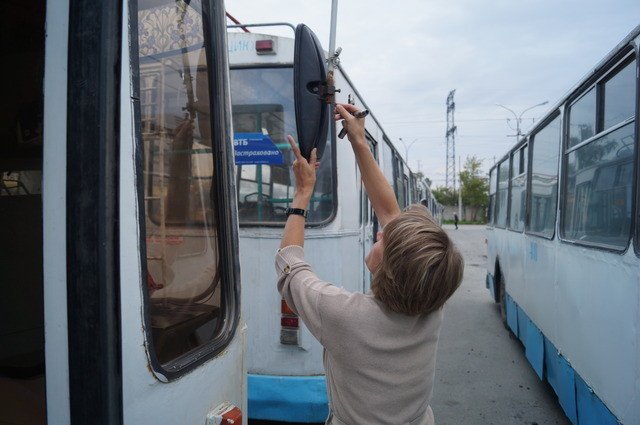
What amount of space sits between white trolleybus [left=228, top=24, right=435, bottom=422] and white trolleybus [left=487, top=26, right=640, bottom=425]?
5.45ft

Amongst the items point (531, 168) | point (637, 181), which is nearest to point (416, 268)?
point (637, 181)

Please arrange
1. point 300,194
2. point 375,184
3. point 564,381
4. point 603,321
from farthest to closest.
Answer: point 564,381
point 603,321
point 375,184
point 300,194

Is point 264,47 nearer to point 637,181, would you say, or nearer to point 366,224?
point 366,224

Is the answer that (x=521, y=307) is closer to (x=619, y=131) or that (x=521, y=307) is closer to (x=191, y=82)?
(x=619, y=131)

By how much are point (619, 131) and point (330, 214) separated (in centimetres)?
194

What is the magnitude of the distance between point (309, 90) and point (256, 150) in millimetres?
2128

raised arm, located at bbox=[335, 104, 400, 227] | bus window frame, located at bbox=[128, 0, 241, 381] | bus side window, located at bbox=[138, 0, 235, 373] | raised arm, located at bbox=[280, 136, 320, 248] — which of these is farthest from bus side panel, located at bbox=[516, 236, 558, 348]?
bus side window, located at bbox=[138, 0, 235, 373]

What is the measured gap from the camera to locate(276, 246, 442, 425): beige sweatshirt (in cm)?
155

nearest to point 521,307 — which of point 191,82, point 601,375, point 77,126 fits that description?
point 601,375

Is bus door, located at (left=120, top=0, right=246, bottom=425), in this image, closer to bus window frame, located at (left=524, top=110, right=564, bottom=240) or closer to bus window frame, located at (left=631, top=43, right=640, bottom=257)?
bus window frame, located at (left=631, top=43, right=640, bottom=257)

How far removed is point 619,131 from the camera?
294 centimetres

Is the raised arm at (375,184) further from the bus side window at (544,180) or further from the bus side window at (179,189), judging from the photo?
the bus side window at (544,180)

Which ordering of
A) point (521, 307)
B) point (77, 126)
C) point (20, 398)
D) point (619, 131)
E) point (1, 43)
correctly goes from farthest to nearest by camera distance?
point (521, 307), point (619, 131), point (1, 43), point (20, 398), point (77, 126)

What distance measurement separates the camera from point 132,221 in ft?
4.06
